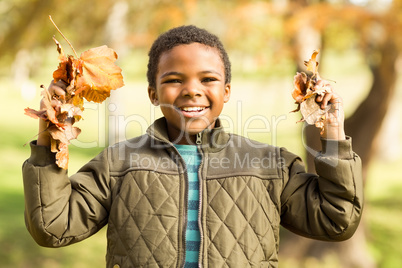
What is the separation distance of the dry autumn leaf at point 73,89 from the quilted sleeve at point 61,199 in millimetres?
64

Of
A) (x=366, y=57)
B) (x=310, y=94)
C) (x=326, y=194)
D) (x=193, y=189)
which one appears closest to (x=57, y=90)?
(x=193, y=189)

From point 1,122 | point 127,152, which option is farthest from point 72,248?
point 1,122

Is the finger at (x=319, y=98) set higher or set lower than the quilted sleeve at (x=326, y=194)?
higher

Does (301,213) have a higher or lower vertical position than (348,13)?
lower

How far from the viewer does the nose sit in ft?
6.47

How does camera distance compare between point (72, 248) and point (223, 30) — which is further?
point (72, 248)

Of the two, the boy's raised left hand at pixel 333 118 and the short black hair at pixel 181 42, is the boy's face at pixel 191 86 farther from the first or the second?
the boy's raised left hand at pixel 333 118

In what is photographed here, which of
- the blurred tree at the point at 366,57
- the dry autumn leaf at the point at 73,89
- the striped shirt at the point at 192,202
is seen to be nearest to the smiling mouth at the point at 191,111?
the striped shirt at the point at 192,202

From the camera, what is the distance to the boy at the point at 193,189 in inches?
72.9

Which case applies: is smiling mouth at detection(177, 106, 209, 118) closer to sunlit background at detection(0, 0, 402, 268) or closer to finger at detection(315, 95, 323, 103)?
finger at detection(315, 95, 323, 103)

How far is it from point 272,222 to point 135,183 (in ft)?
1.64

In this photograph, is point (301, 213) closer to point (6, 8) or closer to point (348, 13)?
point (348, 13)

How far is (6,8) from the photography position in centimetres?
552

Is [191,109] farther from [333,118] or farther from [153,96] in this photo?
[333,118]
